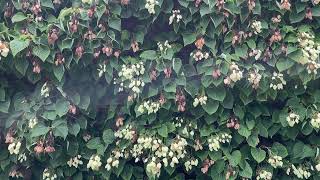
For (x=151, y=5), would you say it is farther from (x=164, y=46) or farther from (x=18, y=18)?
(x=18, y=18)

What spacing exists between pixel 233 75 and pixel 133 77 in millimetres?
614

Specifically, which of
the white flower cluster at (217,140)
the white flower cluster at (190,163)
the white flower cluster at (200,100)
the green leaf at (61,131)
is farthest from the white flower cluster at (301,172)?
the green leaf at (61,131)

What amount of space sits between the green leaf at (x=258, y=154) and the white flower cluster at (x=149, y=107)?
704mm

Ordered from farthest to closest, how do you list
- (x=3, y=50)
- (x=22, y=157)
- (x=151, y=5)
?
1. (x=22, y=157)
2. (x=151, y=5)
3. (x=3, y=50)

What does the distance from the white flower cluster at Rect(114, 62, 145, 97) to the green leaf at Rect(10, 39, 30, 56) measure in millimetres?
591

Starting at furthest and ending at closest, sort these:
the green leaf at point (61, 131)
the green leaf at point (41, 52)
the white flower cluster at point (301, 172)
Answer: the white flower cluster at point (301, 172) → the green leaf at point (61, 131) → the green leaf at point (41, 52)

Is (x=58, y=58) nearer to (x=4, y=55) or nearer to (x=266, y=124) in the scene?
(x=4, y=55)

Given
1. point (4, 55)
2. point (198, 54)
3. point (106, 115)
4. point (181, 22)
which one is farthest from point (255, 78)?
point (4, 55)

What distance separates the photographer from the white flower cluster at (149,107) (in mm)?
2822

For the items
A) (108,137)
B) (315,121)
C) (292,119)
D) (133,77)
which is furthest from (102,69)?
(315,121)

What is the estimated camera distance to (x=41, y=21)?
113 inches

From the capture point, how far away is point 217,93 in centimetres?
287

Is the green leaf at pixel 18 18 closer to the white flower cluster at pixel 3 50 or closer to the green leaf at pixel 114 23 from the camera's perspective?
the white flower cluster at pixel 3 50

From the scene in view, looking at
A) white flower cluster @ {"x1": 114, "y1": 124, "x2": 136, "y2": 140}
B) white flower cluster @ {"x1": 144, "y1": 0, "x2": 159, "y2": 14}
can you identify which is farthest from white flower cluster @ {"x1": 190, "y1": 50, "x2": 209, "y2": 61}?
white flower cluster @ {"x1": 114, "y1": 124, "x2": 136, "y2": 140}
